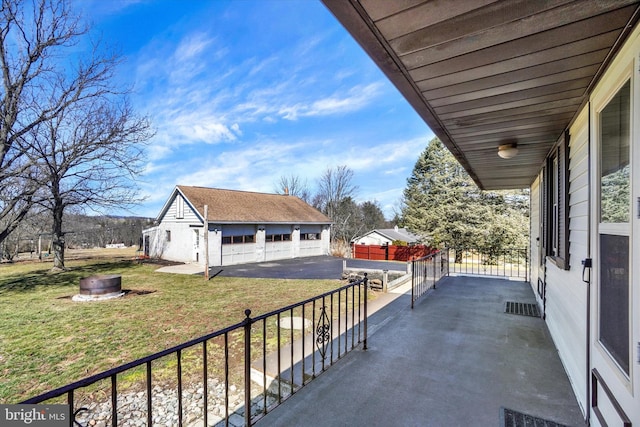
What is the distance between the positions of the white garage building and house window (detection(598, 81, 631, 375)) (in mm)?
14525

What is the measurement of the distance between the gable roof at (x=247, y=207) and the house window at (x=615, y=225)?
14525mm

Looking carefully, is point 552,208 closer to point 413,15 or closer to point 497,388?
point 497,388

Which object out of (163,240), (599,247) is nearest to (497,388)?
(599,247)

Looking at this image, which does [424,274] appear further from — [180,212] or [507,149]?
[180,212]

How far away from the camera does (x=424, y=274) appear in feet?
21.2

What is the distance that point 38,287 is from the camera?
959cm

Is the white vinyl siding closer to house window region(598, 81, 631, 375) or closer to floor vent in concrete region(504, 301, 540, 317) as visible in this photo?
floor vent in concrete region(504, 301, 540, 317)

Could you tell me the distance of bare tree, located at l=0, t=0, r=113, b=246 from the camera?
378 inches

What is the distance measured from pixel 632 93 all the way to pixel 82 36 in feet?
48.5

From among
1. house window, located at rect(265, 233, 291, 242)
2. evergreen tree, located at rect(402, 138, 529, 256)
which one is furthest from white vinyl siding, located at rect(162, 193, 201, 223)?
evergreen tree, located at rect(402, 138, 529, 256)

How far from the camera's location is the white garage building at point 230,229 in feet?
50.5

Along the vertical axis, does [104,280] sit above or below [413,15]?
below

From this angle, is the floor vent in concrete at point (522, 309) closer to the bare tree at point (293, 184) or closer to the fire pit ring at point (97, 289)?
the fire pit ring at point (97, 289)

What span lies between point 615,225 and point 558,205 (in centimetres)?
237
